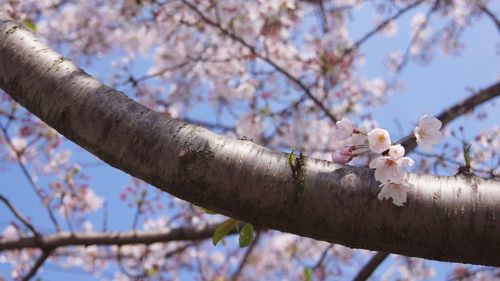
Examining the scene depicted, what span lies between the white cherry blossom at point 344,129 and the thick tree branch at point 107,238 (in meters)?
1.79

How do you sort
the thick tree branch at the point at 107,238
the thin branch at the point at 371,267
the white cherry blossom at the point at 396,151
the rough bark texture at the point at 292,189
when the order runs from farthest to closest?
the thick tree branch at the point at 107,238, the thin branch at the point at 371,267, the white cherry blossom at the point at 396,151, the rough bark texture at the point at 292,189

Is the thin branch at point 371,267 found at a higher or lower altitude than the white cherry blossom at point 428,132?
lower

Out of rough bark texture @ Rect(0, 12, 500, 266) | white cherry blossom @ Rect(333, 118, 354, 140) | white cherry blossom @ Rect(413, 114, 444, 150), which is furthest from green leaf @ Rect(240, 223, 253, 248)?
white cherry blossom @ Rect(413, 114, 444, 150)

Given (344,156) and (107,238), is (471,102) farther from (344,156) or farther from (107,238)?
(107,238)

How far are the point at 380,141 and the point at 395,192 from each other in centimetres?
19

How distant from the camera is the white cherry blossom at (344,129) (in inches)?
49.7

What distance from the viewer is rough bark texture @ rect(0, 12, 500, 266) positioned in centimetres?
95

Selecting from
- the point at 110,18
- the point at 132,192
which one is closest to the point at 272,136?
the point at 132,192

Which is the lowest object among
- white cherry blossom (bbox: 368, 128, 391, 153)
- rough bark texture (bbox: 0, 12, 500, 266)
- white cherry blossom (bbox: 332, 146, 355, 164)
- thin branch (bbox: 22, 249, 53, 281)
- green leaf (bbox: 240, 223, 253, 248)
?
thin branch (bbox: 22, 249, 53, 281)

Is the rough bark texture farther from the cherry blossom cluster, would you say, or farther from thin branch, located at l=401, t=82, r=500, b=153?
thin branch, located at l=401, t=82, r=500, b=153

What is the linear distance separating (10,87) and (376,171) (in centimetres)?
88

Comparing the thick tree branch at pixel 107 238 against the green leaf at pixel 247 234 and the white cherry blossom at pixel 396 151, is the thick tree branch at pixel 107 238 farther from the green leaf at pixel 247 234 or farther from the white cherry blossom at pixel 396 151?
the white cherry blossom at pixel 396 151

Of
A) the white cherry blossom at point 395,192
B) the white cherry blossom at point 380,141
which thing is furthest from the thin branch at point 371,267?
the white cherry blossom at point 395,192

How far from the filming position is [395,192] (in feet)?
3.15
